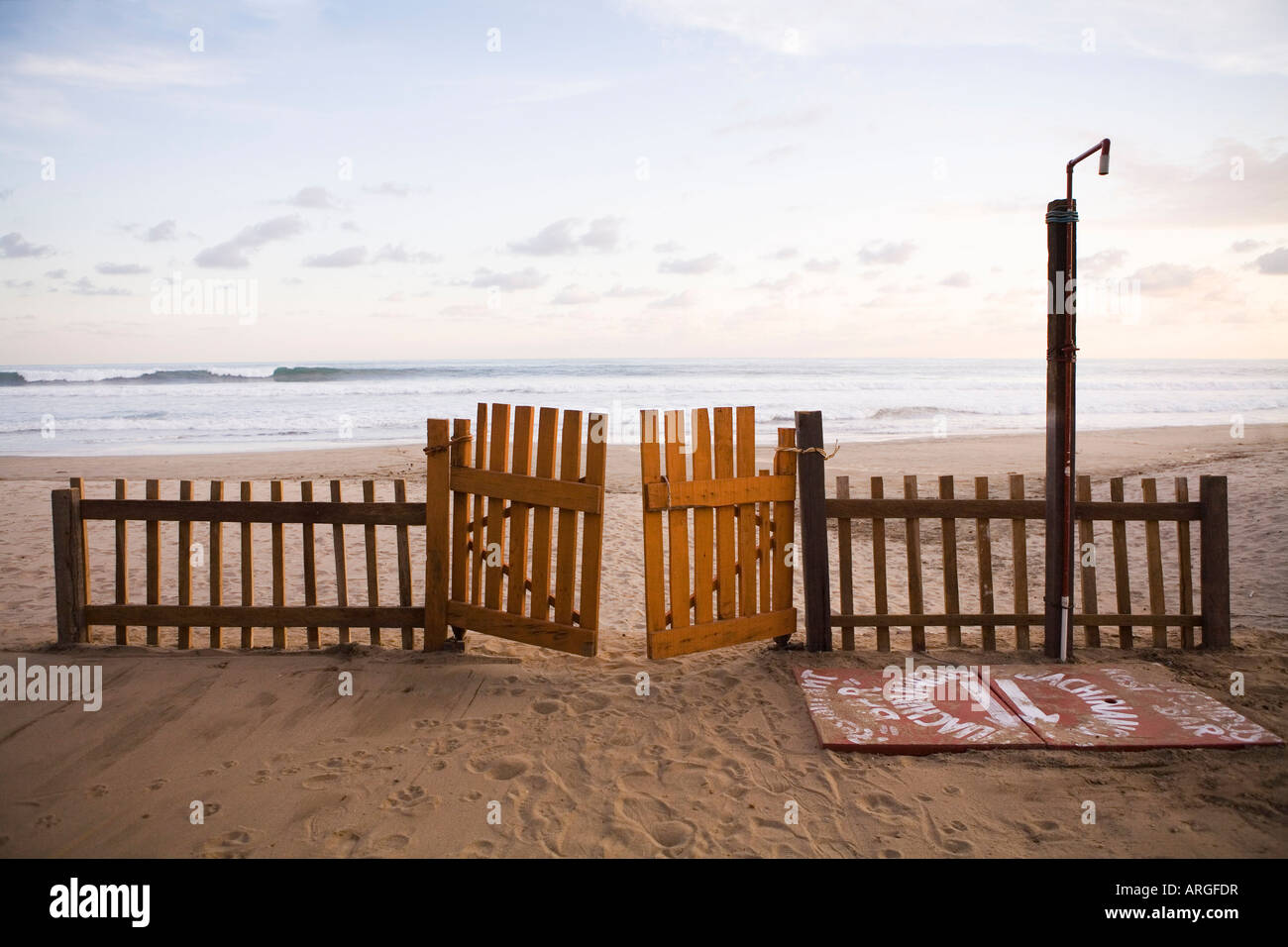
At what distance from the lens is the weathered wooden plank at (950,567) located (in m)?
5.29

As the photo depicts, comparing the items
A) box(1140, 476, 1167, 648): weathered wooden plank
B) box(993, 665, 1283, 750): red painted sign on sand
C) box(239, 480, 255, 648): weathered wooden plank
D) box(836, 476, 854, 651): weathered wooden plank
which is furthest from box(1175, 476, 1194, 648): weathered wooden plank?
box(239, 480, 255, 648): weathered wooden plank

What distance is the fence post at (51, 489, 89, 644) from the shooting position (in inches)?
218

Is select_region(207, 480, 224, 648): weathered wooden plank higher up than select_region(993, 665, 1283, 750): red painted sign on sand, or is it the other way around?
select_region(207, 480, 224, 648): weathered wooden plank

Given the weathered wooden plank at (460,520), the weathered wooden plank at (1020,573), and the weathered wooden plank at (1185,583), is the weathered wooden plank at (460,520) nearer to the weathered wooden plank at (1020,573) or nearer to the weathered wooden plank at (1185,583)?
the weathered wooden plank at (1020,573)

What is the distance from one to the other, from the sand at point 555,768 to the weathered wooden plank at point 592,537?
0.41 meters

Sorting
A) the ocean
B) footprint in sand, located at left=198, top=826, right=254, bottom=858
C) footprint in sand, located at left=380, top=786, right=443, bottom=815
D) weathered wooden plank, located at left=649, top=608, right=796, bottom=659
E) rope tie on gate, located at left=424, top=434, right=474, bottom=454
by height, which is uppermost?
the ocean

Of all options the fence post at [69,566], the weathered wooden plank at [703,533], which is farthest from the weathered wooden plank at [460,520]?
the fence post at [69,566]

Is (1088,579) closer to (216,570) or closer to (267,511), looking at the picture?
(267,511)

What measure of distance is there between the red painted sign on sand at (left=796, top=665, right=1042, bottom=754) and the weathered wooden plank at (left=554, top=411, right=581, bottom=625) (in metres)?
1.59

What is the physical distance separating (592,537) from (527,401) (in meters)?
31.4

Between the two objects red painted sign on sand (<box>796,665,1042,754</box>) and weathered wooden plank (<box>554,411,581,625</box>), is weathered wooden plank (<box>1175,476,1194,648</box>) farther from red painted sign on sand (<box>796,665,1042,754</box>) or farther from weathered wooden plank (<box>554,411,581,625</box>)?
weathered wooden plank (<box>554,411,581,625</box>)

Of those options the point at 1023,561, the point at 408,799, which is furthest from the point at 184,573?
the point at 1023,561
